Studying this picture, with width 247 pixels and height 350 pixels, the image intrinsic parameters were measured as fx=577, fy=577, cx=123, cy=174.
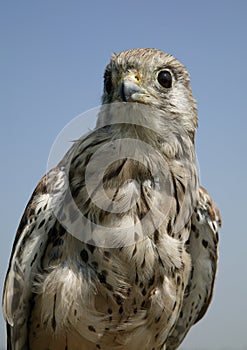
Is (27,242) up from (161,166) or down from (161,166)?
down

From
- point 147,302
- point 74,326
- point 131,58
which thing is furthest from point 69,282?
point 131,58

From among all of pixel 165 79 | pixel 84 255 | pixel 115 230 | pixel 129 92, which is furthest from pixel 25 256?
pixel 165 79

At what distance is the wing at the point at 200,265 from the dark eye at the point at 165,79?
1.11 metres

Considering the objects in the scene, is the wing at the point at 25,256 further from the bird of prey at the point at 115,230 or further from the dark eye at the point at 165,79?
the dark eye at the point at 165,79

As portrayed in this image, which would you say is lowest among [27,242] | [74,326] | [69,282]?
[74,326]

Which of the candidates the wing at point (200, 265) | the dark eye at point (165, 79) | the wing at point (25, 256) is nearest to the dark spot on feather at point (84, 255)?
the wing at point (25, 256)

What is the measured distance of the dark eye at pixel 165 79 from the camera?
5.05 meters

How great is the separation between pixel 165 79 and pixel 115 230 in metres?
1.45

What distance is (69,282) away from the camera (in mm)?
4566

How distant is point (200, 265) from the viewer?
5.62 m

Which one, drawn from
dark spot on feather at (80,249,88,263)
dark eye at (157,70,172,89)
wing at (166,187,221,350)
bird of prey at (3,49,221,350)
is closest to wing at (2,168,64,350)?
bird of prey at (3,49,221,350)

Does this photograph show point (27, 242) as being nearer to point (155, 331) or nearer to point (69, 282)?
point (69, 282)

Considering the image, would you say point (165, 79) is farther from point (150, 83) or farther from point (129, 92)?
point (129, 92)

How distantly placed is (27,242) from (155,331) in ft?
4.36
